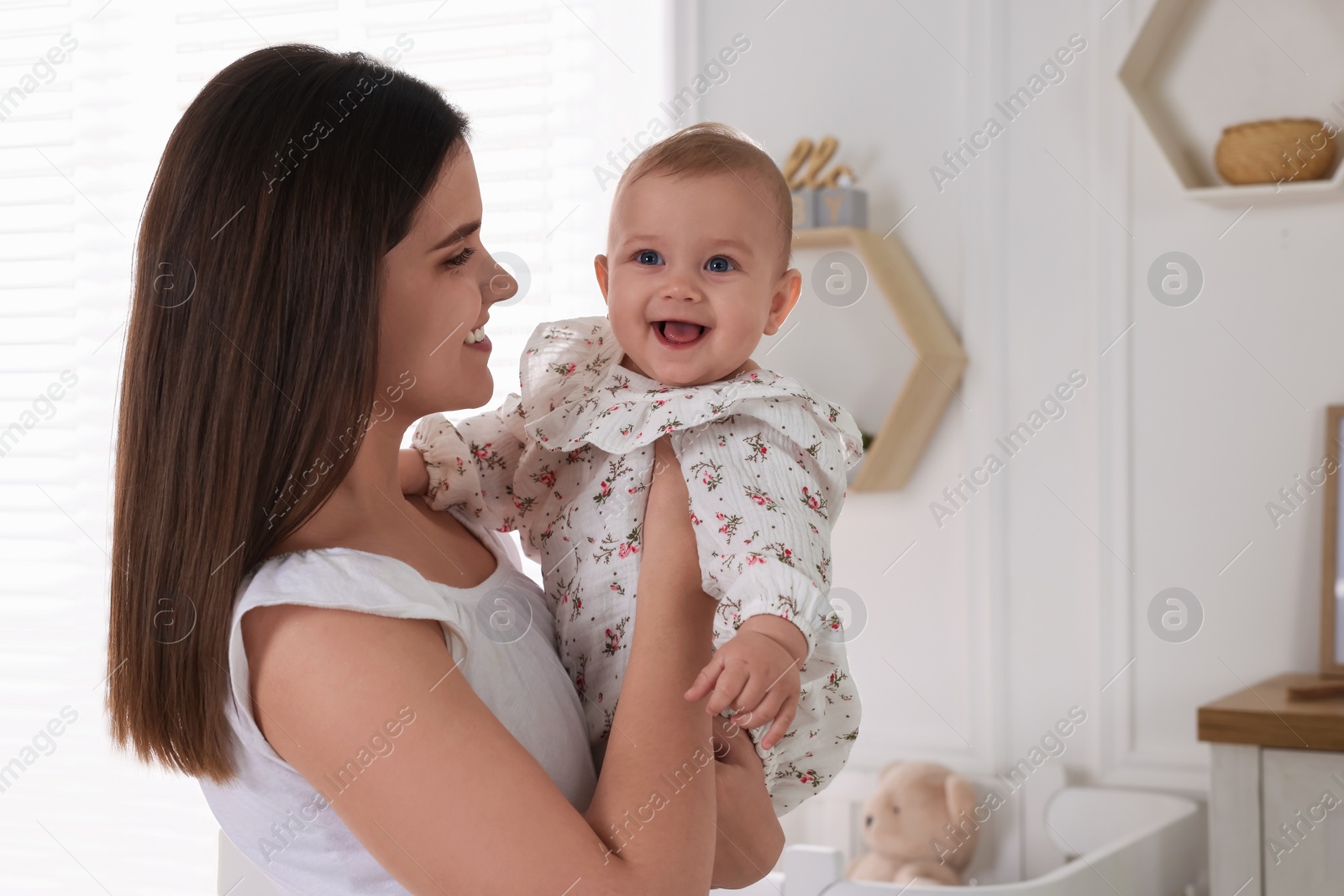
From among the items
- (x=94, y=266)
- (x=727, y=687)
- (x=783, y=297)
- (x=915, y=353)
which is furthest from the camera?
(x=94, y=266)

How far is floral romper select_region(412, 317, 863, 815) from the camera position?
3.49ft

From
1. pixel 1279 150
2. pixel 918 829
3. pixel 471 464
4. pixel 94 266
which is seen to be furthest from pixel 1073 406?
pixel 94 266

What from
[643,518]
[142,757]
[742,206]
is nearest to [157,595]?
[142,757]

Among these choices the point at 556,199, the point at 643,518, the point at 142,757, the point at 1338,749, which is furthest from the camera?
the point at 556,199

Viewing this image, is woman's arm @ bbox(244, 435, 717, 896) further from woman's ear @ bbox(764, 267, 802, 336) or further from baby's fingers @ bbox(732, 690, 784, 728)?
woman's ear @ bbox(764, 267, 802, 336)

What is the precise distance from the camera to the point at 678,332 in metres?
1.21

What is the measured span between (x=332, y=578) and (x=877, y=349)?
1.79m

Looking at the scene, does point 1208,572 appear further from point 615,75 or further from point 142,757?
point 142,757

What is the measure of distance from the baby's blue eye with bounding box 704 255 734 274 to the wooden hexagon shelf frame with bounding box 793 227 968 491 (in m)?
1.08

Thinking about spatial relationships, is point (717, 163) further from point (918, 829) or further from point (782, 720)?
point (918, 829)

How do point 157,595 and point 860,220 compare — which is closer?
point 157,595

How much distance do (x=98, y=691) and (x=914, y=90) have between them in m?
2.23

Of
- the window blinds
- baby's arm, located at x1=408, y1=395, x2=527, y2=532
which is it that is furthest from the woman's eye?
the window blinds

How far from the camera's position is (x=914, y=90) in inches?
94.7
